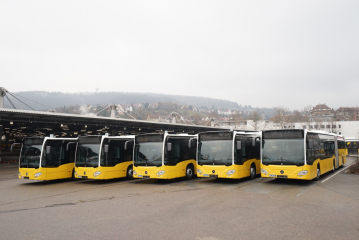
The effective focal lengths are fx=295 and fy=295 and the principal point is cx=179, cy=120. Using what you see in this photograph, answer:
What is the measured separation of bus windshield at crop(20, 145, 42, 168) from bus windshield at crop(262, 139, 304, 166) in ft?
38.7

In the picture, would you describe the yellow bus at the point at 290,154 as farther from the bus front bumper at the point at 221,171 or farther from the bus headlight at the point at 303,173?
the bus front bumper at the point at 221,171

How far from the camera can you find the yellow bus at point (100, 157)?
15734mm

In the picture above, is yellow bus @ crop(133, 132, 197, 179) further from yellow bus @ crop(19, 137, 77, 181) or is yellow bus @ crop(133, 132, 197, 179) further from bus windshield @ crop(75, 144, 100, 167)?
yellow bus @ crop(19, 137, 77, 181)

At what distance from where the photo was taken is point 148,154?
15.4 meters

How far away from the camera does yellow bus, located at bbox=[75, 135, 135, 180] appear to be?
15734 mm

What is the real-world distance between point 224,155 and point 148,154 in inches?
155

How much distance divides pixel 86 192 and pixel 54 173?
14.0ft

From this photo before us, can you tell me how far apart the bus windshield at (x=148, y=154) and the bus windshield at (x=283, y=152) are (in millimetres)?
5203

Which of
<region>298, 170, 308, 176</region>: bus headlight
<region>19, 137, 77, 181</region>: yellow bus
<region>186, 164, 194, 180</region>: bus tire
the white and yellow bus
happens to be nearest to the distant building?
the white and yellow bus

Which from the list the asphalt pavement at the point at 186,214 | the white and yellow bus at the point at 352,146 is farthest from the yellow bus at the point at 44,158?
the white and yellow bus at the point at 352,146

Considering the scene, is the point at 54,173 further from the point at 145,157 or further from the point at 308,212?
the point at 308,212

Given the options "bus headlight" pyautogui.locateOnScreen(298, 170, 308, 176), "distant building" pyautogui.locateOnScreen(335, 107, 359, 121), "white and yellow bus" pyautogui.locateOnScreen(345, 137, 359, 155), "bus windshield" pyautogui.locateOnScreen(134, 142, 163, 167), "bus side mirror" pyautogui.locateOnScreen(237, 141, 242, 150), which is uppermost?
"distant building" pyautogui.locateOnScreen(335, 107, 359, 121)

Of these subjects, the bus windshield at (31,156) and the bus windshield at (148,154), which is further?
the bus windshield at (31,156)

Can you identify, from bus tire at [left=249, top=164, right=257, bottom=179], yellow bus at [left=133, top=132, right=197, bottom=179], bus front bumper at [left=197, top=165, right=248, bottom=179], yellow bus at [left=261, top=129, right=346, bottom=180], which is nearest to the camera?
yellow bus at [left=261, top=129, right=346, bottom=180]
